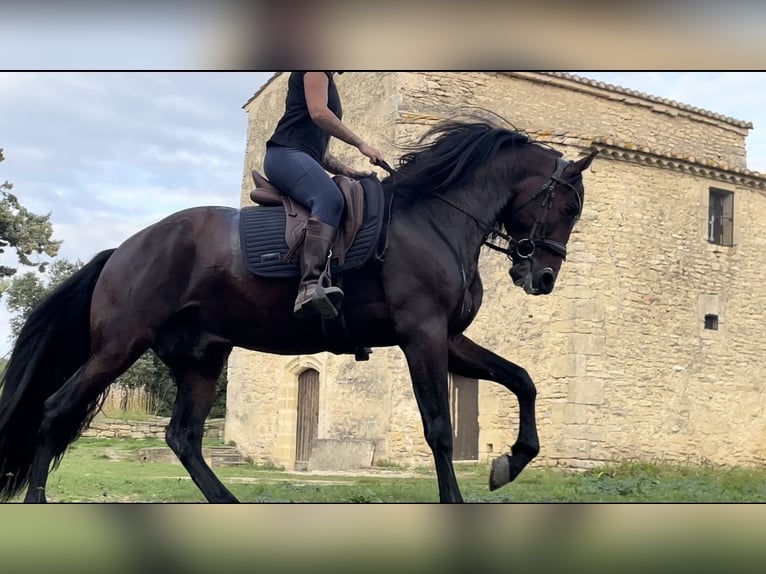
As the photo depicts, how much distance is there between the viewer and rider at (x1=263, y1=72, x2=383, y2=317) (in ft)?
12.9

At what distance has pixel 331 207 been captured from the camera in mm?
4066

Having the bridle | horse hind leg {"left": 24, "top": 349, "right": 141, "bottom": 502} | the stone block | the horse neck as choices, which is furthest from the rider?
the stone block

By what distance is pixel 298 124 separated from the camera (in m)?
4.46

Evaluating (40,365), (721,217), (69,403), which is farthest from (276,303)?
(721,217)

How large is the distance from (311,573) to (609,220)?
12319 mm

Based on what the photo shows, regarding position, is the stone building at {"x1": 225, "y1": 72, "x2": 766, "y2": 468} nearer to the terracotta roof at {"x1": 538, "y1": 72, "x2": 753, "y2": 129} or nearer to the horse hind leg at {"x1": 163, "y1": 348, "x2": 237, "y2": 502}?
the terracotta roof at {"x1": 538, "y1": 72, "x2": 753, "y2": 129}

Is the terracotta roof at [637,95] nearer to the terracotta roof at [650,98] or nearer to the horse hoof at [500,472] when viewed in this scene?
the terracotta roof at [650,98]

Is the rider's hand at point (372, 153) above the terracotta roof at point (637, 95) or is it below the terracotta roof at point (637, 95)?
below

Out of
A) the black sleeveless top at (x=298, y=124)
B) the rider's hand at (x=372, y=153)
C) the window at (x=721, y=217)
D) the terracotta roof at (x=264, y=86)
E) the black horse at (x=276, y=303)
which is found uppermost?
the terracotta roof at (x=264, y=86)

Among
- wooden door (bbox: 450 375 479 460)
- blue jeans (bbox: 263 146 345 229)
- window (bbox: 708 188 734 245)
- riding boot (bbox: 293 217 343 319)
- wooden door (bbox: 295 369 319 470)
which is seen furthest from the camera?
wooden door (bbox: 295 369 319 470)

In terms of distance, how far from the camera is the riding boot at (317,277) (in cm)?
385

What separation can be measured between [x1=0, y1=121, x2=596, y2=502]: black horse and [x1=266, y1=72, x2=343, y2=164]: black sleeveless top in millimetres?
464

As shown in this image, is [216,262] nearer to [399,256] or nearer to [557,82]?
[399,256]

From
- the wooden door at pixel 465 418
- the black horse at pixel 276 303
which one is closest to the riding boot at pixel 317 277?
the black horse at pixel 276 303
